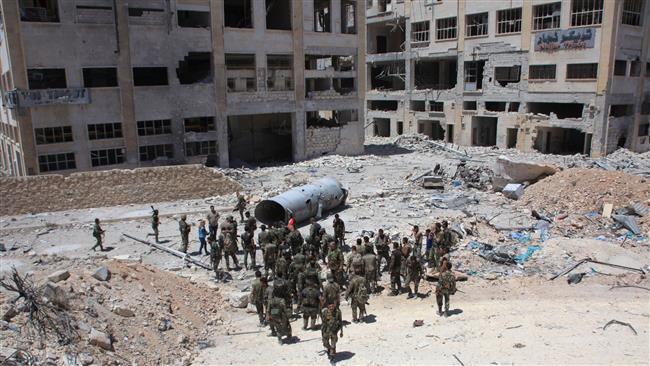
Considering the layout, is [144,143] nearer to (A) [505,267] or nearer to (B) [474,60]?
(A) [505,267]

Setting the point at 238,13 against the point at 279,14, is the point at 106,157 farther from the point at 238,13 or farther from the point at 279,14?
the point at 279,14

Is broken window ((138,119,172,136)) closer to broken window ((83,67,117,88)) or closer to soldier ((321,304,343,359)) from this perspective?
broken window ((83,67,117,88))

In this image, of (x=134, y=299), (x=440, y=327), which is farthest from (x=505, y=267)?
(x=134, y=299)

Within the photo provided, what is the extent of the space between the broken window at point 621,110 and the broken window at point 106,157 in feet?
106

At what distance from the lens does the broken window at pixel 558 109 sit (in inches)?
1457

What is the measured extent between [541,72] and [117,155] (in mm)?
28998

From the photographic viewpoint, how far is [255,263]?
14.3 meters

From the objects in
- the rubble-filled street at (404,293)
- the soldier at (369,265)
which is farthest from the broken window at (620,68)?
the soldier at (369,265)

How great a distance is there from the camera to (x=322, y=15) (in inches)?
1491

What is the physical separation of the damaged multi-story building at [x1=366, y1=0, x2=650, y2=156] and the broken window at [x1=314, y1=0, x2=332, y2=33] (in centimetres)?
922

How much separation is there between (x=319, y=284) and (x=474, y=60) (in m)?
33.5

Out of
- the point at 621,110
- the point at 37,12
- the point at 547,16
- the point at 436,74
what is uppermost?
the point at 547,16

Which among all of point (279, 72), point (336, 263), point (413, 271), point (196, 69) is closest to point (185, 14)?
point (196, 69)

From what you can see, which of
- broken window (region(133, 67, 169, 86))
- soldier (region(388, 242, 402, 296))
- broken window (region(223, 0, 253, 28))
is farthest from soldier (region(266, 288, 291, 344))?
broken window (region(223, 0, 253, 28))
